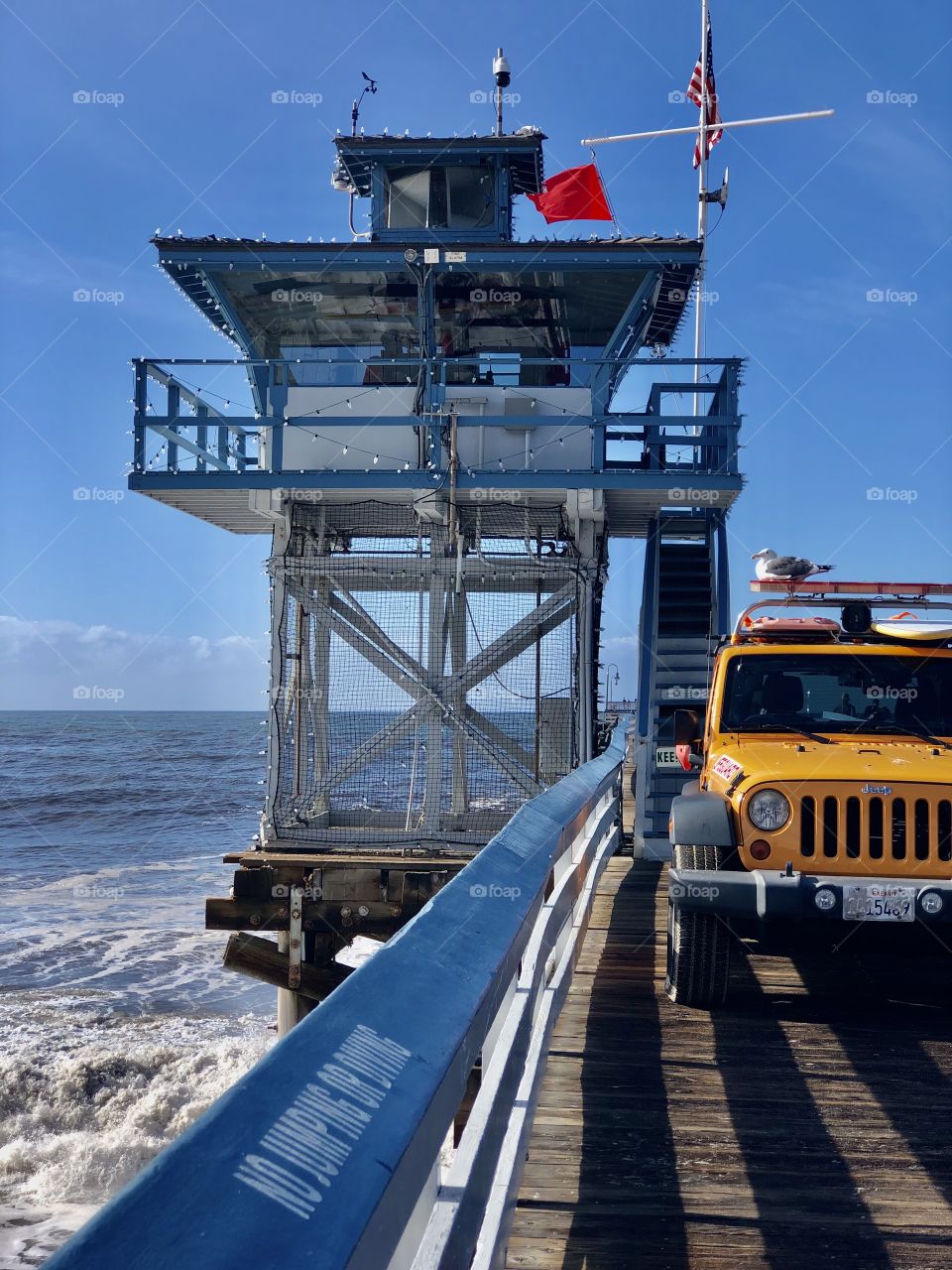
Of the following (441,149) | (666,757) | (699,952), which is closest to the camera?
(699,952)

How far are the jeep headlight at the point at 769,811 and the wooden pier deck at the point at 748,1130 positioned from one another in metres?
1.07

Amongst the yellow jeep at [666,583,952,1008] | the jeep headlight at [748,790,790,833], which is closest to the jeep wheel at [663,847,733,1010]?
the yellow jeep at [666,583,952,1008]

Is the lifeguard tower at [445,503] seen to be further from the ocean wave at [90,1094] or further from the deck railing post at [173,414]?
the ocean wave at [90,1094]

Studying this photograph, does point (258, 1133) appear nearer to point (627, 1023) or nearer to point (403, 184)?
point (627, 1023)

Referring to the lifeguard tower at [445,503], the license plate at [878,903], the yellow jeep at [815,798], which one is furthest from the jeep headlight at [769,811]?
the lifeguard tower at [445,503]

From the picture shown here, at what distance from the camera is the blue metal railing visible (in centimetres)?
138

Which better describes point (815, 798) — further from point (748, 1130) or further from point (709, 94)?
point (709, 94)

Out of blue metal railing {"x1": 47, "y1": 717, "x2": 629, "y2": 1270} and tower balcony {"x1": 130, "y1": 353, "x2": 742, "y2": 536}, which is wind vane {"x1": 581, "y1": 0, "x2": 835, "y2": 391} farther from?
blue metal railing {"x1": 47, "y1": 717, "x2": 629, "y2": 1270}

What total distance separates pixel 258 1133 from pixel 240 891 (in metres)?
10.2

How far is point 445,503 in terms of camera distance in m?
13.4

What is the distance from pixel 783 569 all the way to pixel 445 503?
19.1 ft

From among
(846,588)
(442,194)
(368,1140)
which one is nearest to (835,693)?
(846,588)

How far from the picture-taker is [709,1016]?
6.49 m

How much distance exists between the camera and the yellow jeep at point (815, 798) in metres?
6.16
